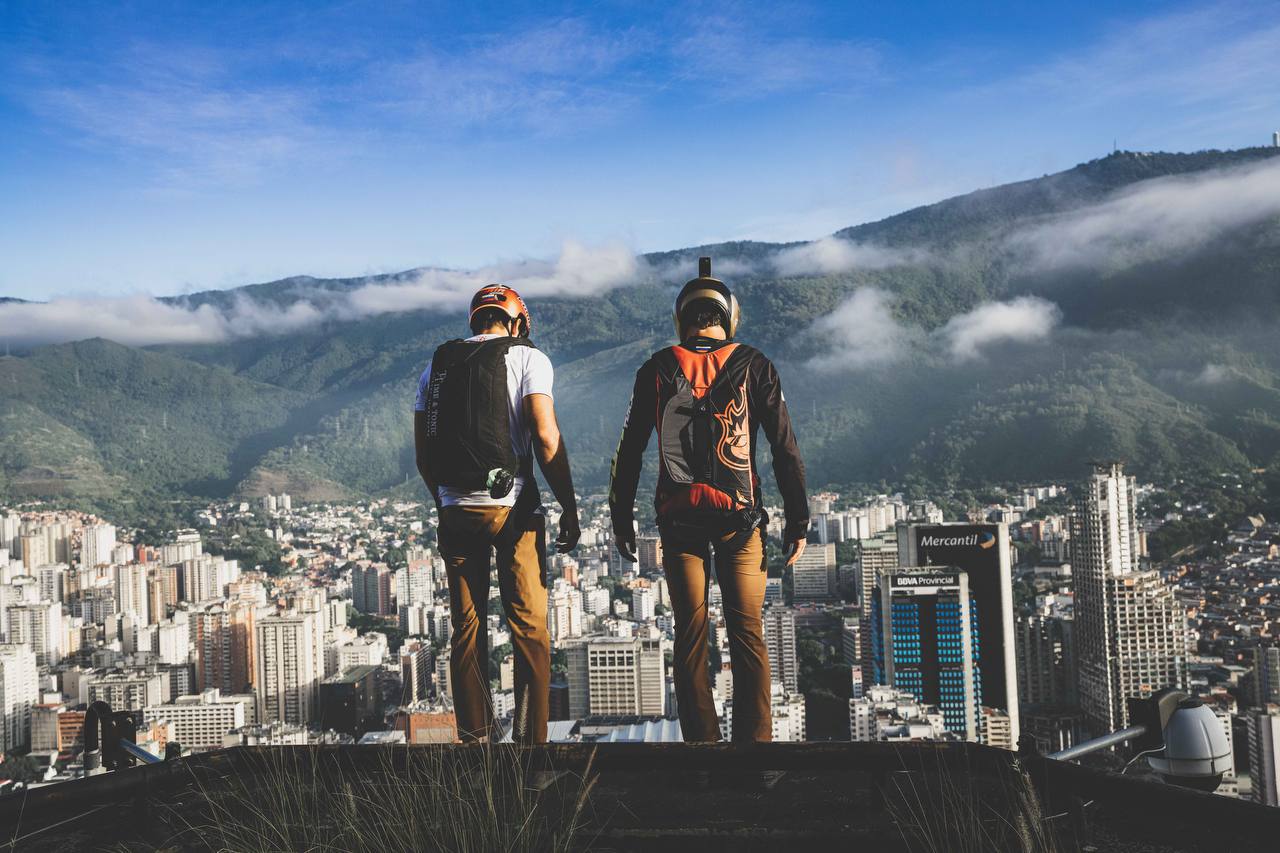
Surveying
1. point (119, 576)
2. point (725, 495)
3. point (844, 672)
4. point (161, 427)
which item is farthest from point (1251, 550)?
point (161, 427)

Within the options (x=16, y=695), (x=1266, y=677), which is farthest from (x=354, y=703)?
(x=1266, y=677)

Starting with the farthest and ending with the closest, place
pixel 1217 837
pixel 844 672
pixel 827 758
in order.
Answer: pixel 844 672 < pixel 827 758 < pixel 1217 837

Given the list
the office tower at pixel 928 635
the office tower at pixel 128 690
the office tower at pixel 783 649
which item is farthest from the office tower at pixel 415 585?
the office tower at pixel 928 635

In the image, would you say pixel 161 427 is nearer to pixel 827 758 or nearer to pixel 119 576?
pixel 119 576

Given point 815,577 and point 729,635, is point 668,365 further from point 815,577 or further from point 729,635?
point 815,577

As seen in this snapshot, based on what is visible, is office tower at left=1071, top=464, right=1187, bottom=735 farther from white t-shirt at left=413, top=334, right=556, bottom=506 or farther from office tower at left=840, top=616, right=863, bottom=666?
white t-shirt at left=413, top=334, right=556, bottom=506

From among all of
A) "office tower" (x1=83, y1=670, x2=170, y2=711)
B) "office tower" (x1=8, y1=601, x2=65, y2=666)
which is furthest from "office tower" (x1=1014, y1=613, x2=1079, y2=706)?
"office tower" (x1=8, y1=601, x2=65, y2=666)
